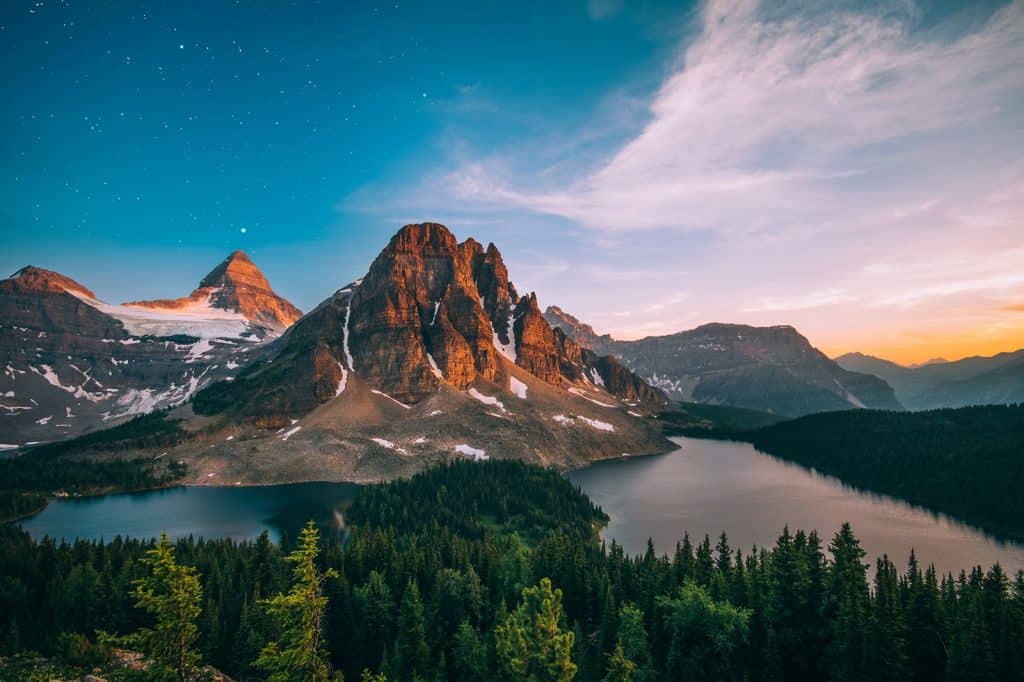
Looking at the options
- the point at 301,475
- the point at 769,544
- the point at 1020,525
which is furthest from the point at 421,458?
the point at 1020,525

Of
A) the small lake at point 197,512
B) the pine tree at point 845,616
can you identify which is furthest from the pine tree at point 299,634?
the small lake at point 197,512

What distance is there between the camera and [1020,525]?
378 feet

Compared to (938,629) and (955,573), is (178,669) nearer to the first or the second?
(938,629)

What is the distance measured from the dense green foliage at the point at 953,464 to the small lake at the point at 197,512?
143566 mm

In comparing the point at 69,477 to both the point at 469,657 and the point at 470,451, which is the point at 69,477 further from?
the point at 469,657

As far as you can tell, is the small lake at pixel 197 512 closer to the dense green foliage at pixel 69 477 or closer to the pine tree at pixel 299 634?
the dense green foliage at pixel 69 477

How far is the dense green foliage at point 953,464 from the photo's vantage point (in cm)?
12706

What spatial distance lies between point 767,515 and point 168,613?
130 meters

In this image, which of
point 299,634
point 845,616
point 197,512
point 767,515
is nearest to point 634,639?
point 845,616

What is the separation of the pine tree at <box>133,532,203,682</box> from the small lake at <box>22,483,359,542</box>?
8585 centimetres

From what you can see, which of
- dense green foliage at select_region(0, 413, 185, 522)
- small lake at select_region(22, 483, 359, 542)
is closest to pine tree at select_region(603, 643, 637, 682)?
small lake at select_region(22, 483, 359, 542)

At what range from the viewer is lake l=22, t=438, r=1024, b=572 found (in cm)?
10625

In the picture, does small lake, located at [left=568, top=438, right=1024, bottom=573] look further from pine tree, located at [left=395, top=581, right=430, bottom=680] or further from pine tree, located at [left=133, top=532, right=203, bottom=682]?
pine tree, located at [left=133, top=532, right=203, bottom=682]

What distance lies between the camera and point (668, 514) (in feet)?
420
